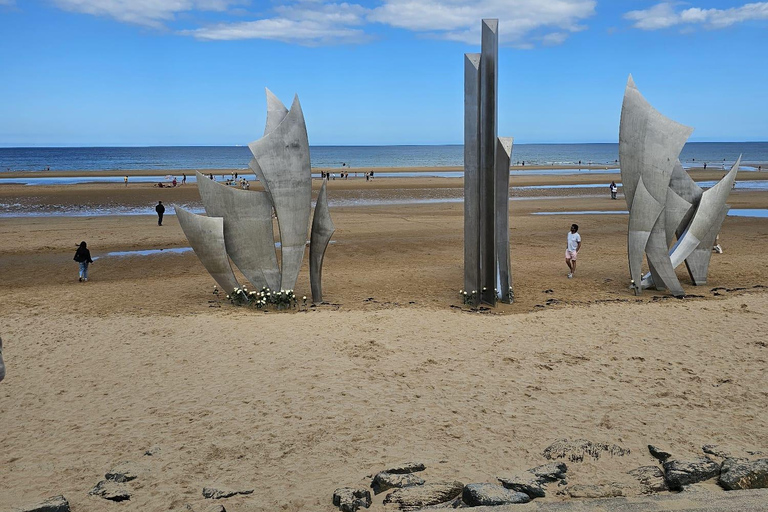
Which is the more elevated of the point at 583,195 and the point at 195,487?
the point at 583,195

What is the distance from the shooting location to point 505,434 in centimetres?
757

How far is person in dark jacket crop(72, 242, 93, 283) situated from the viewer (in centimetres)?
1595

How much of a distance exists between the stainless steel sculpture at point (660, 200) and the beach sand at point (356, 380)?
658 mm

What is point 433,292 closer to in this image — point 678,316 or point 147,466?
point 678,316

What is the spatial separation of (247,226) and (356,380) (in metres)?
5.01

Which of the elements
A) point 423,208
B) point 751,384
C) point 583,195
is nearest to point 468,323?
point 751,384

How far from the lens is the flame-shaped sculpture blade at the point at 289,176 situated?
12648 millimetres

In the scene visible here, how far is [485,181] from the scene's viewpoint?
12.8m

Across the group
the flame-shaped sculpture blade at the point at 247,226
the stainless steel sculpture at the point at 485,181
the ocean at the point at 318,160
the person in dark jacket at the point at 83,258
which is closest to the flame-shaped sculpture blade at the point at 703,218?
the stainless steel sculpture at the point at 485,181

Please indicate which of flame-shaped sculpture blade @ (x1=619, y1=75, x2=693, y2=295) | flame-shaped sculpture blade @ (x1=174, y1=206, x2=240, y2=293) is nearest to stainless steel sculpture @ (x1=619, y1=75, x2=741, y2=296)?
flame-shaped sculpture blade @ (x1=619, y1=75, x2=693, y2=295)

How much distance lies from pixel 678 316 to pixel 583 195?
30213 millimetres

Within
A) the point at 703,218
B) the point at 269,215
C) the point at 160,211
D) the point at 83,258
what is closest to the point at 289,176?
the point at 269,215

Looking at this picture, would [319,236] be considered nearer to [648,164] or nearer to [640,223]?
[640,223]

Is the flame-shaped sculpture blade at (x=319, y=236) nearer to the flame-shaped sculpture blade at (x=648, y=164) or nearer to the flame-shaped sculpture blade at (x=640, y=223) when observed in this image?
the flame-shaped sculpture blade at (x=648, y=164)
